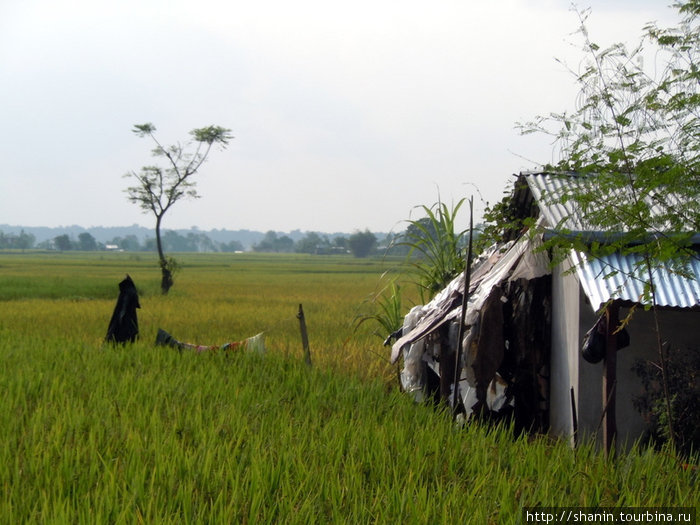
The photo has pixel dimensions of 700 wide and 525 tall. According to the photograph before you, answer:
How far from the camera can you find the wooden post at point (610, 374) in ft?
16.5

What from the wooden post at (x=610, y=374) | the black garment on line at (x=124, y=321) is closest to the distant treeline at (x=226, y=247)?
the black garment on line at (x=124, y=321)

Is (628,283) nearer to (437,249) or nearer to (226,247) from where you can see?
(437,249)

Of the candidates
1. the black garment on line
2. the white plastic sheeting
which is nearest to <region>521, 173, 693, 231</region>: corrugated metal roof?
the white plastic sheeting

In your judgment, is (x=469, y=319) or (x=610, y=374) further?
(x=469, y=319)

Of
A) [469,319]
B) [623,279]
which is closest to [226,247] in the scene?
[469,319]

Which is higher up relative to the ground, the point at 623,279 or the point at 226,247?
the point at 226,247

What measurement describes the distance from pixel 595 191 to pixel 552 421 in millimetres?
2490

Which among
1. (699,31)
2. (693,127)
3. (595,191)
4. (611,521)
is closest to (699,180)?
(693,127)

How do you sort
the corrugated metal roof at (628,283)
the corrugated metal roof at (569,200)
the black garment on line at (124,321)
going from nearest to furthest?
1. the corrugated metal roof at (569,200)
2. the corrugated metal roof at (628,283)
3. the black garment on line at (124,321)

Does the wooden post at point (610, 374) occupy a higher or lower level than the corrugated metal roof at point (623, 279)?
lower

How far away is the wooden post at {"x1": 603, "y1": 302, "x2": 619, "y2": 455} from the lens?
5.03m

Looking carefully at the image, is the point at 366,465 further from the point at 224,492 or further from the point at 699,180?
the point at 699,180

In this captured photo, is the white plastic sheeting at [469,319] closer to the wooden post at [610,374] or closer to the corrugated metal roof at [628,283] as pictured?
the corrugated metal roof at [628,283]

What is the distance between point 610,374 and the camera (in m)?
5.07
